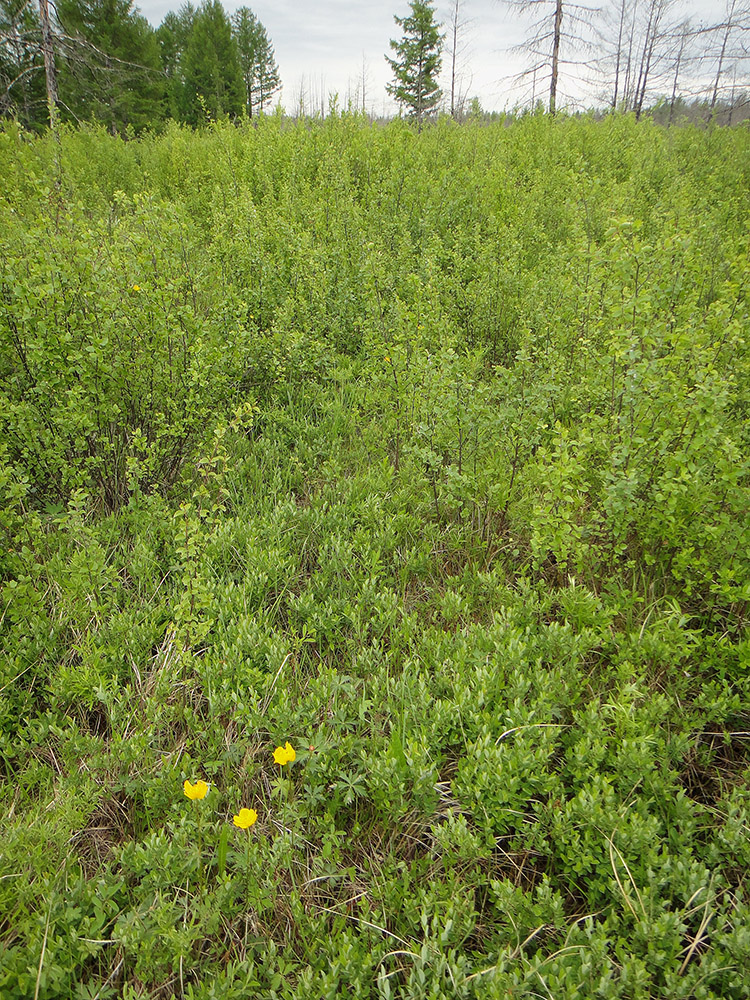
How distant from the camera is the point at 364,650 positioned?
2732 mm

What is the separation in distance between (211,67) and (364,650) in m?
33.9

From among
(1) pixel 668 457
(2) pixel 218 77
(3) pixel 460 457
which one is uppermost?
(2) pixel 218 77

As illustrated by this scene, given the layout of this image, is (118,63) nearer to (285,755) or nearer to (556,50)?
(556,50)

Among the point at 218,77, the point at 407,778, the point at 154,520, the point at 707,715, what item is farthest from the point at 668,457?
the point at 218,77

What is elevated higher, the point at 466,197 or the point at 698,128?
the point at 698,128

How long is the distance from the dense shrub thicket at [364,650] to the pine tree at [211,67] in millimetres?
28480

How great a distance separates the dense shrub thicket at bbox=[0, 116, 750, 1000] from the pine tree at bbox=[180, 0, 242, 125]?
2848 cm

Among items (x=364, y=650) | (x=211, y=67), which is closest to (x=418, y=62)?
(x=211, y=67)

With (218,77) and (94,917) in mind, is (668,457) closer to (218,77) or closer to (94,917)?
(94,917)

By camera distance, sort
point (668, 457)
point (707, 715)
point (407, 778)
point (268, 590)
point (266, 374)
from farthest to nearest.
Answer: point (266, 374) < point (268, 590) < point (668, 457) < point (707, 715) < point (407, 778)

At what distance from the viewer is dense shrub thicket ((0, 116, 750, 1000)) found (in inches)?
70.6

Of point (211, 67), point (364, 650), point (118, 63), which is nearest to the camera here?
point (364, 650)

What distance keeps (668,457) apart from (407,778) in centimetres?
199

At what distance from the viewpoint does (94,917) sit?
186 cm
